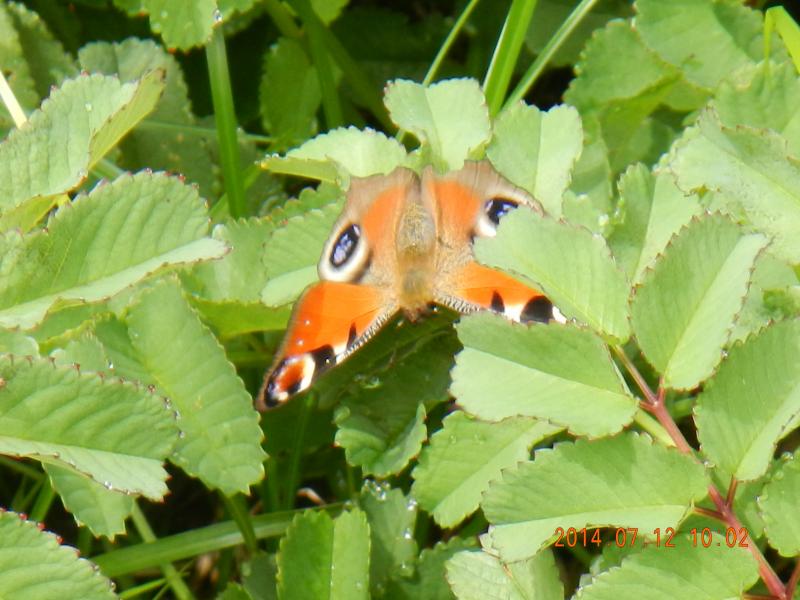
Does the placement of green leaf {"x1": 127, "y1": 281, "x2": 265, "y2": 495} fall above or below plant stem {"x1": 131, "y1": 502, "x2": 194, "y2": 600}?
above

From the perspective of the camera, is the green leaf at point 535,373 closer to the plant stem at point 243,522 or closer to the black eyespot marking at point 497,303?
the black eyespot marking at point 497,303

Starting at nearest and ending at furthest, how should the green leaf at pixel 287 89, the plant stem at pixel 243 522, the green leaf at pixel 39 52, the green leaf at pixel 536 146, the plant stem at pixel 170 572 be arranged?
1. the green leaf at pixel 536 146
2. the plant stem at pixel 243 522
3. the plant stem at pixel 170 572
4. the green leaf at pixel 39 52
5. the green leaf at pixel 287 89

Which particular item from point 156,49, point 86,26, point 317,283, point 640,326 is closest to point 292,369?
point 317,283

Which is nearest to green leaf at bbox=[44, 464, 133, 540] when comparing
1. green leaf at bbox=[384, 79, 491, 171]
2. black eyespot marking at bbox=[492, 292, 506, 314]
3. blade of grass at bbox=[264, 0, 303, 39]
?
black eyespot marking at bbox=[492, 292, 506, 314]

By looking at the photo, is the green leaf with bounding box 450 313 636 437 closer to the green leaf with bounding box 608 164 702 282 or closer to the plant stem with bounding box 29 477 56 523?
the green leaf with bounding box 608 164 702 282

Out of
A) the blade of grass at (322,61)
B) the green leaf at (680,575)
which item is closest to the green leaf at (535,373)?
the green leaf at (680,575)

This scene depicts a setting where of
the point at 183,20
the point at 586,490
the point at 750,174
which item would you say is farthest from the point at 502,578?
the point at 183,20
